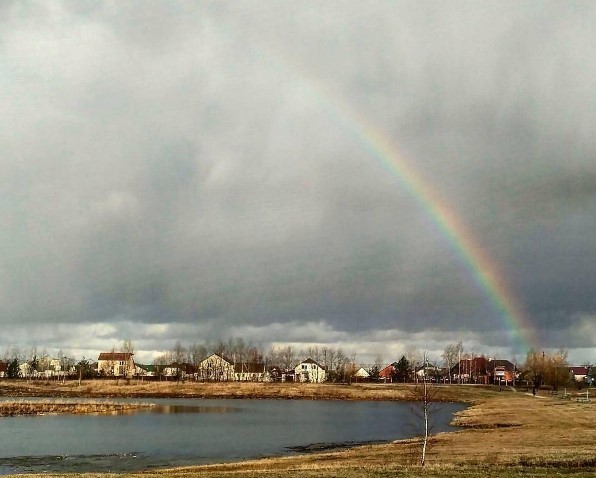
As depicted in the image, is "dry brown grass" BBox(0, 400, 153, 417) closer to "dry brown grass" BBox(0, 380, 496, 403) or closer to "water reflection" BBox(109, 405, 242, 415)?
"water reflection" BBox(109, 405, 242, 415)

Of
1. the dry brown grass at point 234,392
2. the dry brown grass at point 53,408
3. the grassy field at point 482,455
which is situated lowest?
the dry brown grass at point 234,392

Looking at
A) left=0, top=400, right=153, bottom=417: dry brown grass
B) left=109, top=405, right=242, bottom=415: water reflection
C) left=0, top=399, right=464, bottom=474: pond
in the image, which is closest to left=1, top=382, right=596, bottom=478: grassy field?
left=0, top=399, right=464, bottom=474: pond

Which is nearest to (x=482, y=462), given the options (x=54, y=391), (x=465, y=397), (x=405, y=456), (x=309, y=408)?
(x=405, y=456)

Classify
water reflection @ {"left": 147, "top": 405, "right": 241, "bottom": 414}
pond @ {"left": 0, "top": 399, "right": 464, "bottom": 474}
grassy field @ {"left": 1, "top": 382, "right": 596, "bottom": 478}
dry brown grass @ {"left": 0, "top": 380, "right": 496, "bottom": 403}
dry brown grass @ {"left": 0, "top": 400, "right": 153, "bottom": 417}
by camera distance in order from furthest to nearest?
dry brown grass @ {"left": 0, "top": 380, "right": 496, "bottom": 403}
water reflection @ {"left": 147, "top": 405, "right": 241, "bottom": 414}
dry brown grass @ {"left": 0, "top": 400, "right": 153, "bottom": 417}
pond @ {"left": 0, "top": 399, "right": 464, "bottom": 474}
grassy field @ {"left": 1, "top": 382, "right": 596, "bottom": 478}

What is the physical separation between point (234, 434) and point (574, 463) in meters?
48.1

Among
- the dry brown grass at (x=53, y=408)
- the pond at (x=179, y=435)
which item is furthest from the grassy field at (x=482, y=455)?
the dry brown grass at (x=53, y=408)

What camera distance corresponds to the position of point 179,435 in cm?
7144

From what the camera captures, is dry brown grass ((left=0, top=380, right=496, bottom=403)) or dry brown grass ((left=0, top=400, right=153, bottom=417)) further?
dry brown grass ((left=0, top=380, right=496, bottom=403))

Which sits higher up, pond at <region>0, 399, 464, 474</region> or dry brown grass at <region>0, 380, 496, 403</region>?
pond at <region>0, 399, 464, 474</region>

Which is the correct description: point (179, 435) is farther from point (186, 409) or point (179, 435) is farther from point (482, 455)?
point (186, 409)

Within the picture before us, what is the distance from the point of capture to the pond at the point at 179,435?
52688 mm

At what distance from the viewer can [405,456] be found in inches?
1732

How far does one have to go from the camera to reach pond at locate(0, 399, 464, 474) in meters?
52.7

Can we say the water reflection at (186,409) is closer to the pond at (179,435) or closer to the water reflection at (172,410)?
the water reflection at (172,410)
